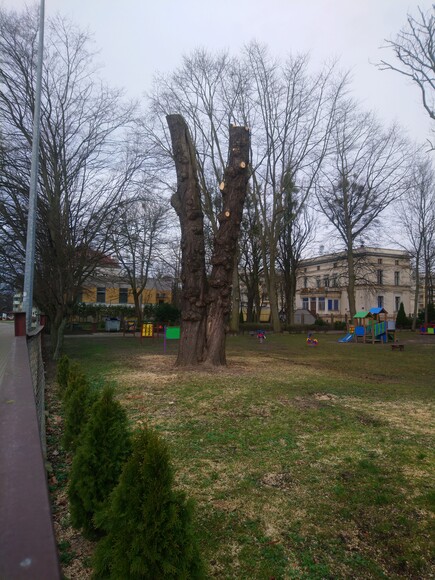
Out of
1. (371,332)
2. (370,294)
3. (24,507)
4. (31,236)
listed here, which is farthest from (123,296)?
(24,507)

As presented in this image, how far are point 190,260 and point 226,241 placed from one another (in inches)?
46.7

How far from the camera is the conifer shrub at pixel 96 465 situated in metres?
2.91

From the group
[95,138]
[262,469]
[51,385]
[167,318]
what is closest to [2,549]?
[262,469]

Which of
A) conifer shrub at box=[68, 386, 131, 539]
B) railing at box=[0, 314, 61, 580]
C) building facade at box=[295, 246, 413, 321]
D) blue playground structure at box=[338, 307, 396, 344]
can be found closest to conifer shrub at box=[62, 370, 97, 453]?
conifer shrub at box=[68, 386, 131, 539]

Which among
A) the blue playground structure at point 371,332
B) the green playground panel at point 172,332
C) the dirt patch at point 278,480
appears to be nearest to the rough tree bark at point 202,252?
the green playground panel at point 172,332

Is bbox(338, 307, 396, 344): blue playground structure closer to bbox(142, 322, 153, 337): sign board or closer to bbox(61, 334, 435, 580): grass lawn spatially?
bbox(142, 322, 153, 337): sign board

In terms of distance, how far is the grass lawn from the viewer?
2.83m

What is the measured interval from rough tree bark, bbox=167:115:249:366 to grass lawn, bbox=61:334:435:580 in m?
2.37

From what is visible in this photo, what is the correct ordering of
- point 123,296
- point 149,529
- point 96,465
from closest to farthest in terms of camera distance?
1. point 149,529
2. point 96,465
3. point 123,296

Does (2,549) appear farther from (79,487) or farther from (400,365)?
(400,365)

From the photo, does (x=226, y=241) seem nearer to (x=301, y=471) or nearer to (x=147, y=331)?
(x=301, y=471)

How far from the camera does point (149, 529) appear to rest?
2018mm

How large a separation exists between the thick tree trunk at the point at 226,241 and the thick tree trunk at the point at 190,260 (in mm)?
284

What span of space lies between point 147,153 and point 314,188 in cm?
1586
